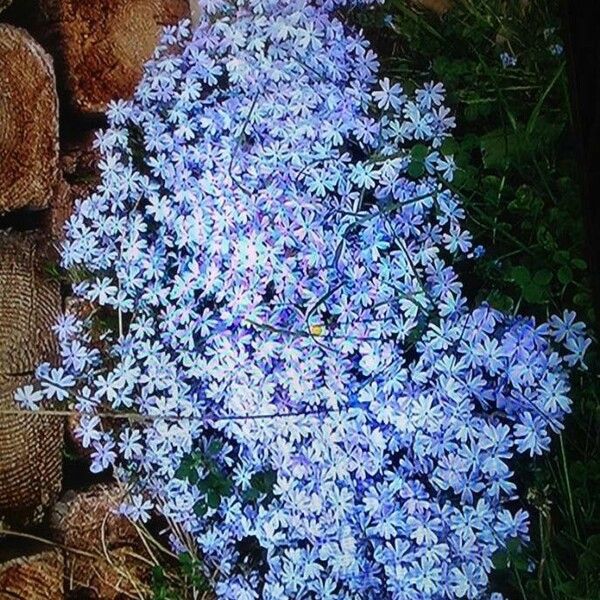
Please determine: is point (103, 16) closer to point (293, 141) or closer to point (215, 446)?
point (293, 141)

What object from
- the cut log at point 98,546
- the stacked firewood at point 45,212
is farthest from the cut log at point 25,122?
the cut log at point 98,546


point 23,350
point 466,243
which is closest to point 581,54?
point 466,243

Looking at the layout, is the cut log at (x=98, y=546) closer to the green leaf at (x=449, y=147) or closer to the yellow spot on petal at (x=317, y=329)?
the yellow spot on petal at (x=317, y=329)

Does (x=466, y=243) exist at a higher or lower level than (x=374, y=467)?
higher

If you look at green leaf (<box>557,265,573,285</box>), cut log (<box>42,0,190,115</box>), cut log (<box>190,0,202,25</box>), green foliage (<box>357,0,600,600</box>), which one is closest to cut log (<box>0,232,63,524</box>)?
cut log (<box>42,0,190,115</box>)

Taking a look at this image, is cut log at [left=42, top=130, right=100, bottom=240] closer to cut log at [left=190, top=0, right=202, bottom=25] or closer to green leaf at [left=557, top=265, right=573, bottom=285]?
cut log at [left=190, top=0, right=202, bottom=25]

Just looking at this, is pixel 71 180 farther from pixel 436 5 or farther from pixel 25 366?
Answer: pixel 436 5

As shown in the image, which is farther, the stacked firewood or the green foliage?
the stacked firewood
